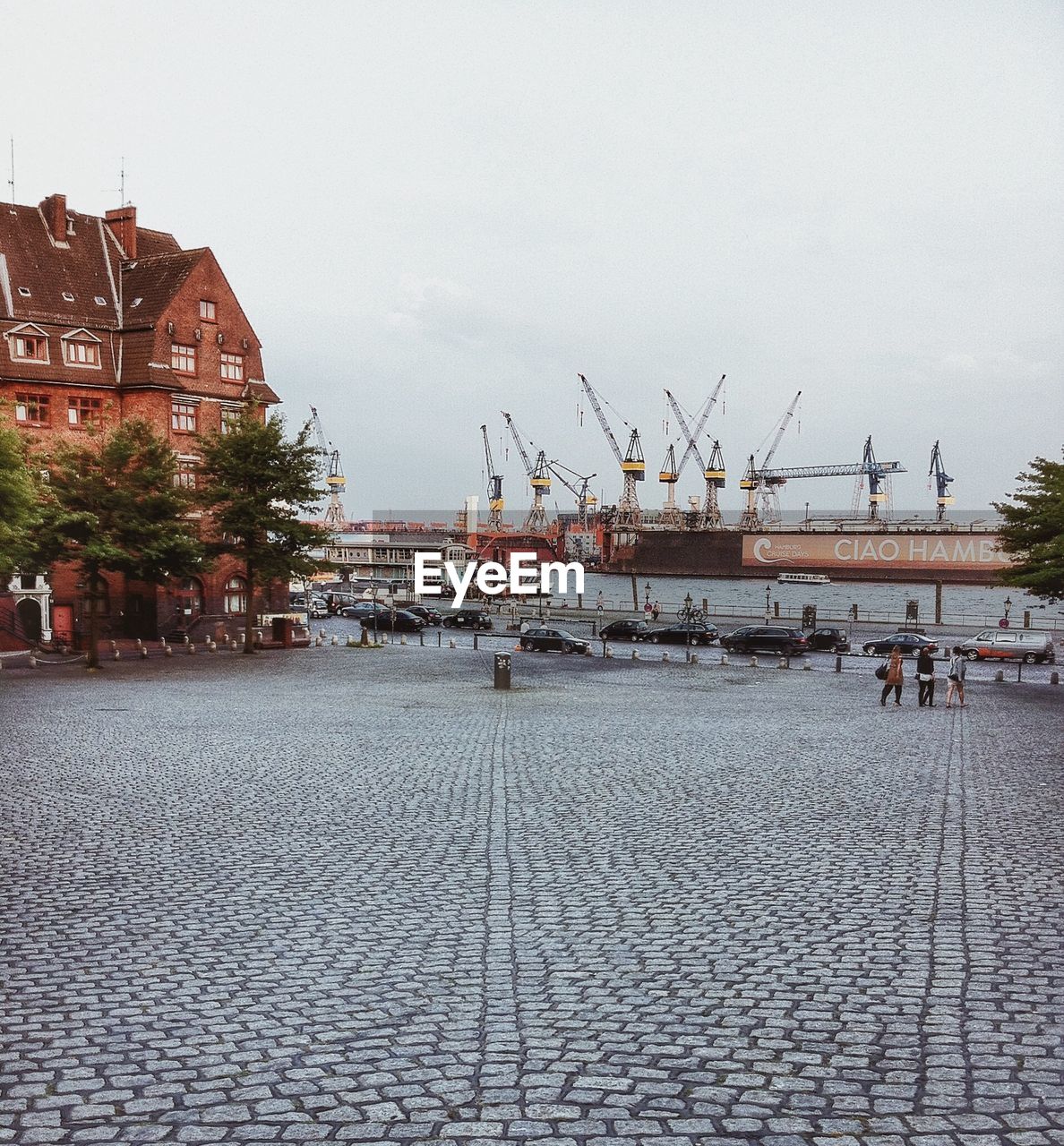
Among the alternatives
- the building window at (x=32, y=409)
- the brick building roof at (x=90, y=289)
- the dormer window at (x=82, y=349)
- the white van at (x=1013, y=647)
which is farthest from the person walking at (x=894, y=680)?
the dormer window at (x=82, y=349)

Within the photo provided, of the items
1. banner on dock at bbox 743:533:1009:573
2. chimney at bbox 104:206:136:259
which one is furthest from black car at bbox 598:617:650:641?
banner on dock at bbox 743:533:1009:573

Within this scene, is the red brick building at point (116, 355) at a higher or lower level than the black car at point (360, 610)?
higher

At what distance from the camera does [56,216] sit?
54594 mm

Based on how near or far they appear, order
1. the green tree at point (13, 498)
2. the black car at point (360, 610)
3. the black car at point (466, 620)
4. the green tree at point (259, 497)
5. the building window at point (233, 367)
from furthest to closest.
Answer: the black car at point (360, 610) → the black car at point (466, 620) → the building window at point (233, 367) → the green tree at point (259, 497) → the green tree at point (13, 498)

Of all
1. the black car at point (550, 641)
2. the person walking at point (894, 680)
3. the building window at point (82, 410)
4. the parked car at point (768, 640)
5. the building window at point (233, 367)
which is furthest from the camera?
the building window at point (233, 367)

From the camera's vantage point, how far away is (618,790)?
16344 mm

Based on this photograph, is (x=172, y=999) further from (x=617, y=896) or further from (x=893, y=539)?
(x=893, y=539)

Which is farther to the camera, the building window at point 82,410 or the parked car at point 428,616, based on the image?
the parked car at point 428,616

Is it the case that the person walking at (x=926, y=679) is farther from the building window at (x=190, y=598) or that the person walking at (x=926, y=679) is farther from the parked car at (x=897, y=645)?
the building window at (x=190, y=598)

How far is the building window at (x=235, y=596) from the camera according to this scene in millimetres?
54250

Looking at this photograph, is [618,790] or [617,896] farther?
[618,790]

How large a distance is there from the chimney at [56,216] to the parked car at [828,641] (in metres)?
44.2

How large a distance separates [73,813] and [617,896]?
815 centimetres

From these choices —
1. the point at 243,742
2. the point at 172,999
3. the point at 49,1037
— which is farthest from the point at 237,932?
the point at 243,742
